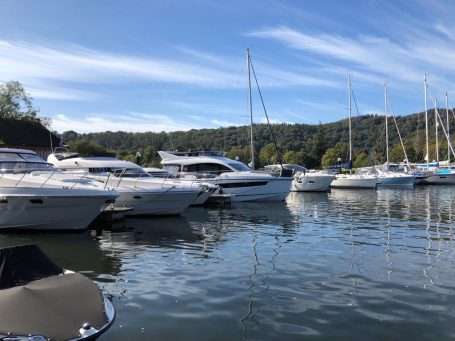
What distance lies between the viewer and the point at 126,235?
53.7 feet

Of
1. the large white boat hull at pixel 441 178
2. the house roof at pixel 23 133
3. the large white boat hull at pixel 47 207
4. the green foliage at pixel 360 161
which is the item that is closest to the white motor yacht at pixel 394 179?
the large white boat hull at pixel 441 178

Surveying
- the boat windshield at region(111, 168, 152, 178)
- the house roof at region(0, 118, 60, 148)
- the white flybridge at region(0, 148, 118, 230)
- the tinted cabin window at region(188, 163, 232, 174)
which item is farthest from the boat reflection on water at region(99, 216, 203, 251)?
the house roof at region(0, 118, 60, 148)

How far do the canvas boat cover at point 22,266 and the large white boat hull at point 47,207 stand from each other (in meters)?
8.80

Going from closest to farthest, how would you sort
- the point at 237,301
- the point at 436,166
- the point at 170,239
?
1. the point at 237,301
2. the point at 170,239
3. the point at 436,166

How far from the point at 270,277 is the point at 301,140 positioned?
122125mm

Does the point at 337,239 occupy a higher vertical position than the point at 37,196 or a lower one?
lower

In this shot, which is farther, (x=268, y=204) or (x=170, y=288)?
(x=268, y=204)

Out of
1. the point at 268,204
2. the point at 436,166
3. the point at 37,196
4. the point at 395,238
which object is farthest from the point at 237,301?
the point at 436,166

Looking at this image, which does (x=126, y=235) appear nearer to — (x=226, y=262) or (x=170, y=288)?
(x=226, y=262)

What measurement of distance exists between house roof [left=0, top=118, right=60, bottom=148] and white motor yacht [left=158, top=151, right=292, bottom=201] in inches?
1076

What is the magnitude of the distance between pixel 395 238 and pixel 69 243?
10294 mm

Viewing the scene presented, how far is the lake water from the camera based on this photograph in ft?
23.2

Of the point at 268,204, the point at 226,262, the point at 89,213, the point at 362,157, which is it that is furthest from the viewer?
the point at 362,157

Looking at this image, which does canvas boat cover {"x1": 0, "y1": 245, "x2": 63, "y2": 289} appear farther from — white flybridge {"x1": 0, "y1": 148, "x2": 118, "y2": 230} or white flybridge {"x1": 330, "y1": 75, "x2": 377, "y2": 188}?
white flybridge {"x1": 330, "y1": 75, "x2": 377, "y2": 188}
